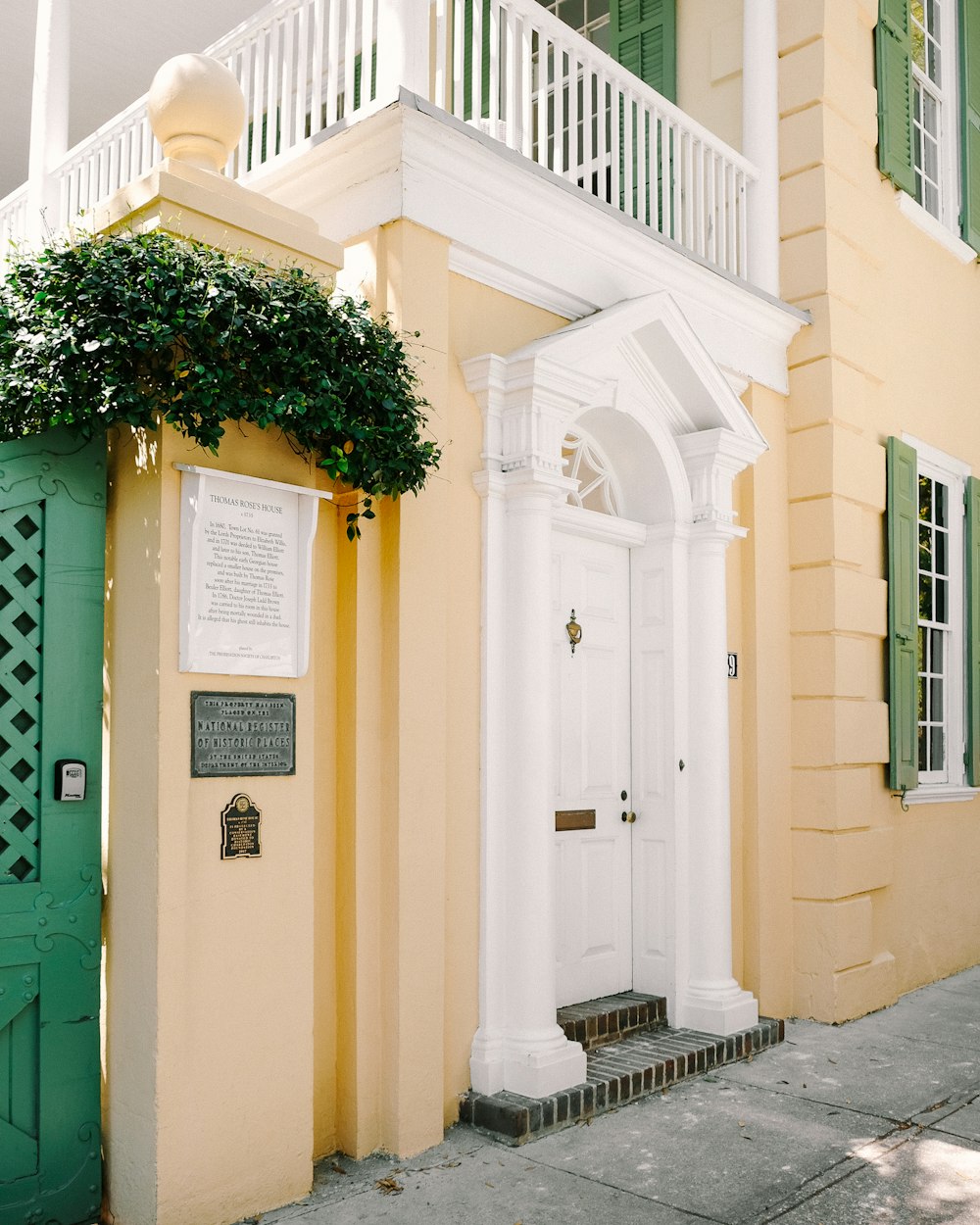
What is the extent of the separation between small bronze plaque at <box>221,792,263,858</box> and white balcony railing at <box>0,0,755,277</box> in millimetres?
2854

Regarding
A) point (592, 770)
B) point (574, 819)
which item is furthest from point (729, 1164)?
point (592, 770)

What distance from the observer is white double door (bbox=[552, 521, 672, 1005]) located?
5.96 meters

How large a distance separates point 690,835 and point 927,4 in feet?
21.9

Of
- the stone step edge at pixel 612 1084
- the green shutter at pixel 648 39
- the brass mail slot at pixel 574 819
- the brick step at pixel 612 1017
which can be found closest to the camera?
the stone step edge at pixel 612 1084

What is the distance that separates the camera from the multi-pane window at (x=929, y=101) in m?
8.65

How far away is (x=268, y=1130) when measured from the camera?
161 inches

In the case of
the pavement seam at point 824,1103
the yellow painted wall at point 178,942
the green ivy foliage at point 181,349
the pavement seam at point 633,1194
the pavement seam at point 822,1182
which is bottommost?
the pavement seam at point 824,1103

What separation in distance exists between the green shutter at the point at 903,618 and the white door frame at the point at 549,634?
1550 millimetres

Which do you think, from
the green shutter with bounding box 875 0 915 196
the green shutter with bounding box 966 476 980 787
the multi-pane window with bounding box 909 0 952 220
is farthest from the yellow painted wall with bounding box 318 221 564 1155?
the multi-pane window with bounding box 909 0 952 220

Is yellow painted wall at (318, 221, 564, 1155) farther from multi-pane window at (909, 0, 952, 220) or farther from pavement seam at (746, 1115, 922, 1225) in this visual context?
multi-pane window at (909, 0, 952, 220)

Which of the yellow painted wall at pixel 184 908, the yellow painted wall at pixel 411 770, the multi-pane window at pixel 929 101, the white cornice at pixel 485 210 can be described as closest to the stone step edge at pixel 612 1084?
the yellow painted wall at pixel 411 770

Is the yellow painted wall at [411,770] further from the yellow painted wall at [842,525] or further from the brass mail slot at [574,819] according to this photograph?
the yellow painted wall at [842,525]

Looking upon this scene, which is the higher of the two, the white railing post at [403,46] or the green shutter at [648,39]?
the green shutter at [648,39]

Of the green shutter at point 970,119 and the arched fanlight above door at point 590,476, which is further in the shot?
the green shutter at point 970,119
